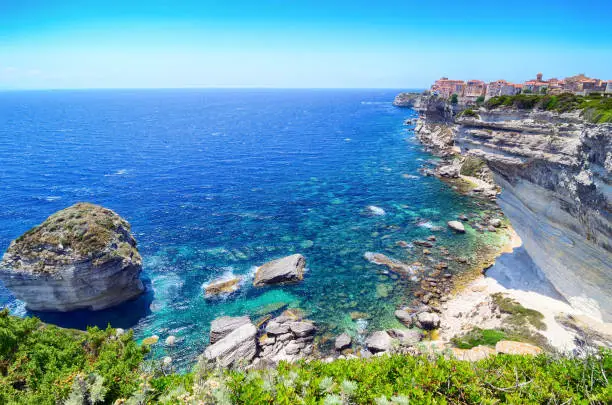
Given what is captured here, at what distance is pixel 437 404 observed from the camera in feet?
40.8

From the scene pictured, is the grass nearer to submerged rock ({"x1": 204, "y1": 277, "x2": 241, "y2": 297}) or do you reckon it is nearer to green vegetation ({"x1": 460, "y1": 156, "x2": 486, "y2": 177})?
submerged rock ({"x1": 204, "y1": 277, "x2": 241, "y2": 297})

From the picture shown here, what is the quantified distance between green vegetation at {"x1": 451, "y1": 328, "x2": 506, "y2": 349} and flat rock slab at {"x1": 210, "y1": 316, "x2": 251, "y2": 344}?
19.4 m

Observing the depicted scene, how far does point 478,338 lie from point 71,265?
125 feet

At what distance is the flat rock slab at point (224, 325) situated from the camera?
103 ft

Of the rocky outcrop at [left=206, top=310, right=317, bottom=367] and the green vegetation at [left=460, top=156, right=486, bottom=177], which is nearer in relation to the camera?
the rocky outcrop at [left=206, top=310, right=317, bottom=367]

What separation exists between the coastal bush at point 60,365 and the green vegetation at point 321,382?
5 centimetres

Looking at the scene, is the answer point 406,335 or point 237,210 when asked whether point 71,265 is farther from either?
point 406,335

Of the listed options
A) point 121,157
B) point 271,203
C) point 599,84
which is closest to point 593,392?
point 271,203

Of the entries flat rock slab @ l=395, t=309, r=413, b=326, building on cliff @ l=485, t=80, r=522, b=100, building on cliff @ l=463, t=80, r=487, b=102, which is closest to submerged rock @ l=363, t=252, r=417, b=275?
flat rock slab @ l=395, t=309, r=413, b=326

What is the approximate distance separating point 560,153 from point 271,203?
4441cm

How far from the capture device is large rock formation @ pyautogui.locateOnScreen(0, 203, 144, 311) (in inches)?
1276

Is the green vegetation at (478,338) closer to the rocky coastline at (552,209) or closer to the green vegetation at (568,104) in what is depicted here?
the rocky coastline at (552,209)

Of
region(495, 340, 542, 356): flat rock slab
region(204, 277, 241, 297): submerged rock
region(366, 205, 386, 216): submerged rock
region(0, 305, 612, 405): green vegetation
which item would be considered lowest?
region(204, 277, 241, 297): submerged rock

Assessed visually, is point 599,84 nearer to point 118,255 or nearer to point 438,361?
point 438,361
